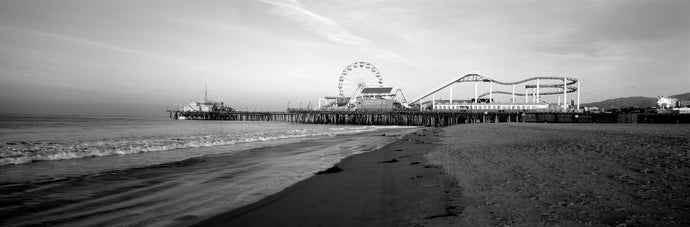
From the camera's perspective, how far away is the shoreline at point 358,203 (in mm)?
4422

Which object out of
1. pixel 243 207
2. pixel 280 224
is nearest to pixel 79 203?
pixel 243 207

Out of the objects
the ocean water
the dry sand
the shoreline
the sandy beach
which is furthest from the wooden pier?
the shoreline

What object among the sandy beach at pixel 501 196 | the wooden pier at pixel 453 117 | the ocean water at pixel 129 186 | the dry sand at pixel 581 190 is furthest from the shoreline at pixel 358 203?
the wooden pier at pixel 453 117

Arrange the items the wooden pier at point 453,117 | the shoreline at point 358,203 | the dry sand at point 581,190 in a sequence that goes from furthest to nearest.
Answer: the wooden pier at point 453,117, the shoreline at point 358,203, the dry sand at point 581,190

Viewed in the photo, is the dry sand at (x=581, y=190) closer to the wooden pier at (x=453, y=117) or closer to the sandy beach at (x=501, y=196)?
the sandy beach at (x=501, y=196)

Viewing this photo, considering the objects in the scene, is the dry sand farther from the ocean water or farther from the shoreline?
the ocean water

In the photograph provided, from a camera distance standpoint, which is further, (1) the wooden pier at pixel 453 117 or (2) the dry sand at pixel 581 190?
(1) the wooden pier at pixel 453 117

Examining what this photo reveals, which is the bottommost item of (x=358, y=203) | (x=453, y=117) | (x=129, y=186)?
(x=129, y=186)

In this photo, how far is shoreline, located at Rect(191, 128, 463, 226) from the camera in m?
4.42

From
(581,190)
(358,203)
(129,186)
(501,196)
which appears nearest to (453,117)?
(581,190)

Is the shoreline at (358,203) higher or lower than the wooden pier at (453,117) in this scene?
lower

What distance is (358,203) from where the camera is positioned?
538cm

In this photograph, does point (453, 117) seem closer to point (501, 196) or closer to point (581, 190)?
point (581, 190)

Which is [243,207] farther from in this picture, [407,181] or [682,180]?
[682,180]
